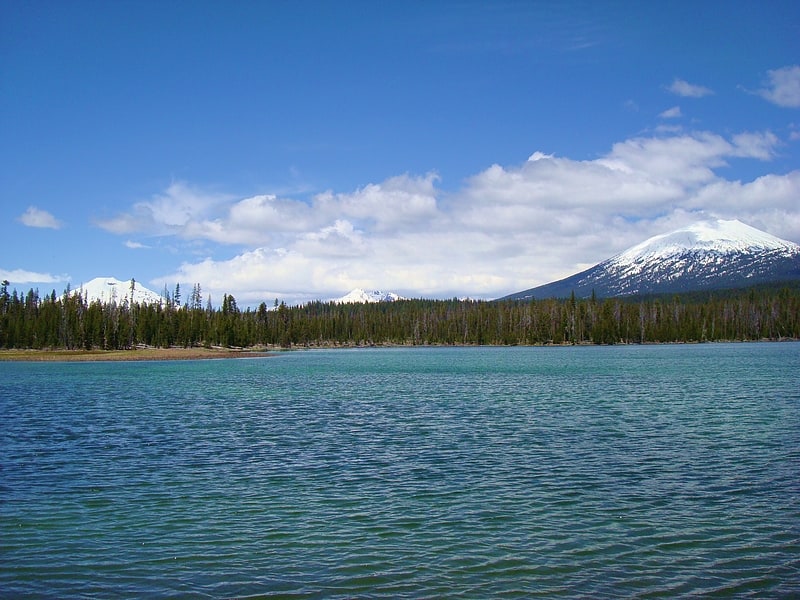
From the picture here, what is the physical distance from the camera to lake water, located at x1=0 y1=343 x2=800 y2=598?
14.6m

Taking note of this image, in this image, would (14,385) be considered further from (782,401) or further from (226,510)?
(782,401)

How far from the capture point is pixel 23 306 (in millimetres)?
197625

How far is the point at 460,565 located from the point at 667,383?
2071 inches

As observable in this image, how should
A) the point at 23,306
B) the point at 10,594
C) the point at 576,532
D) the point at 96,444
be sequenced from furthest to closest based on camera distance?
the point at 23,306 < the point at 96,444 < the point at 576,532 < the point at 10,594

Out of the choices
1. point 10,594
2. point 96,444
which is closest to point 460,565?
point 10,594

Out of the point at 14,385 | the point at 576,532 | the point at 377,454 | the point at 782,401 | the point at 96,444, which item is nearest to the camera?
the point at 576,532

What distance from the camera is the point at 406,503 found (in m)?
20.4

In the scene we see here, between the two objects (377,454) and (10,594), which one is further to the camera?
(377,454)

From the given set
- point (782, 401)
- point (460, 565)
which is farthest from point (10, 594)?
point (782, 401)

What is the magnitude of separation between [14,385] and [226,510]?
60.6 m

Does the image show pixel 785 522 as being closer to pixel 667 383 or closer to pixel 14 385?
pixel 667 383

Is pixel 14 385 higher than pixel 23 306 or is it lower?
lower

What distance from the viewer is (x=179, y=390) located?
63938 millimetres

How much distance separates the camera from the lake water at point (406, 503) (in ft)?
47.9
